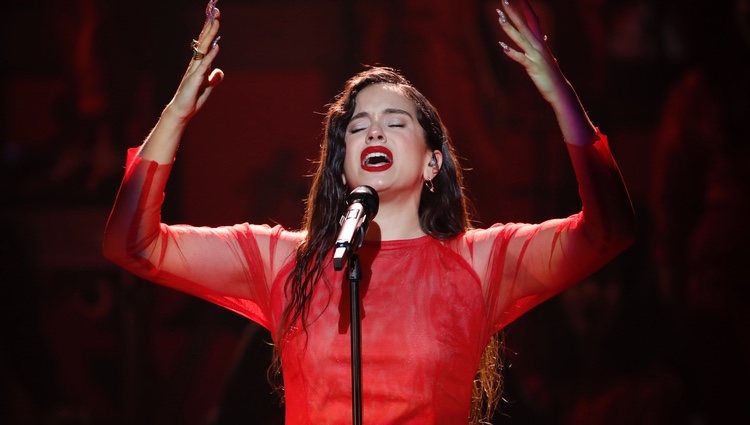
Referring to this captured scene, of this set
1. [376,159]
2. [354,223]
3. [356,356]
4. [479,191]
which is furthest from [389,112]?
[479,191]

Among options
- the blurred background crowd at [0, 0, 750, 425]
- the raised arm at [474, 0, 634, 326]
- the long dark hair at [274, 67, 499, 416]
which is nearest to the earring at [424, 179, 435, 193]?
the long dark hair at [274, 67, 499, 416]

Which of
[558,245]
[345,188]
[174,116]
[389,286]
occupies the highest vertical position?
[174,116]

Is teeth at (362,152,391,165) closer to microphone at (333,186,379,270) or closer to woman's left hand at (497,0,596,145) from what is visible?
microphone at (333,186,379,270)

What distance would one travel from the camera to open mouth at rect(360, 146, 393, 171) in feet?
7.81

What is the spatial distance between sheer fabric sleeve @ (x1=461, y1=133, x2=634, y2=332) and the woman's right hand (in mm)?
863

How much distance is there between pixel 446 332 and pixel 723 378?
2.71m

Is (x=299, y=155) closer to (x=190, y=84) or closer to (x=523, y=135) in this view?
(x=523, y=135)

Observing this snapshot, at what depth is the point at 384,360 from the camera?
7.32 ft

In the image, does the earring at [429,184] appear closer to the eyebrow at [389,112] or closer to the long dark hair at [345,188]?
the long dark hair at [345,188]

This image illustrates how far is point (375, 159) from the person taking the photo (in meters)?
2.39

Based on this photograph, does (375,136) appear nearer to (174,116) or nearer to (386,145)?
(386,145)

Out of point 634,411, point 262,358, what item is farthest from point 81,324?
point 634,411

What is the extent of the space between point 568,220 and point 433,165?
57 cm

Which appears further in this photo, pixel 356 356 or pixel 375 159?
pixel 375 159
